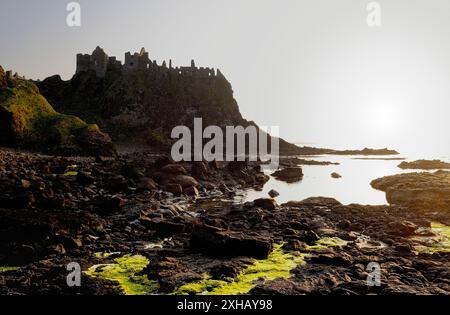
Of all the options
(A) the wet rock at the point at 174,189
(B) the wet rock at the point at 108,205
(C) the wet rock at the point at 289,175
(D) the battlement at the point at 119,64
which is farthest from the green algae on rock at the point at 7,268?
(D) the battlement at the point at 119,64

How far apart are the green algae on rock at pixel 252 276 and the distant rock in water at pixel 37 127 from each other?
152 feet

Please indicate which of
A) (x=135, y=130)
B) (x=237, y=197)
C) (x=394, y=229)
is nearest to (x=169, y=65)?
(x=135, y=130)

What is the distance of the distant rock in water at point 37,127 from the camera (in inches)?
2063

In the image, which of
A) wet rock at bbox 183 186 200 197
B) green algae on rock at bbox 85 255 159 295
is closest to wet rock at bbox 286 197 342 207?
wet rock at bbox 183 186 200 197

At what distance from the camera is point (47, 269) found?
15039mm

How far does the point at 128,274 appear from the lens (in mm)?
15320

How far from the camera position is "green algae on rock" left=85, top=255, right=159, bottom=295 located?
1395cm

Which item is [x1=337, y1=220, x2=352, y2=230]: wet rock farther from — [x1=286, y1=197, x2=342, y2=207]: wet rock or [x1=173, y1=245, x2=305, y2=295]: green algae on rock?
[x1=173, y1=245, x2=305, y2=295]: green algae on rock

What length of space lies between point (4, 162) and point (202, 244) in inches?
1020

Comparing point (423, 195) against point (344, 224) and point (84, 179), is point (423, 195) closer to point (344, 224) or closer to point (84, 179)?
→ point (344, 224)

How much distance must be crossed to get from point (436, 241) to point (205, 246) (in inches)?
593

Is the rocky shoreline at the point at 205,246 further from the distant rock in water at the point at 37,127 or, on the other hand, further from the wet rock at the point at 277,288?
the distant rock in water at the point at 37,127

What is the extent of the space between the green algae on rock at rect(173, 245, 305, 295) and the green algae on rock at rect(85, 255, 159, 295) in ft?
4.88
